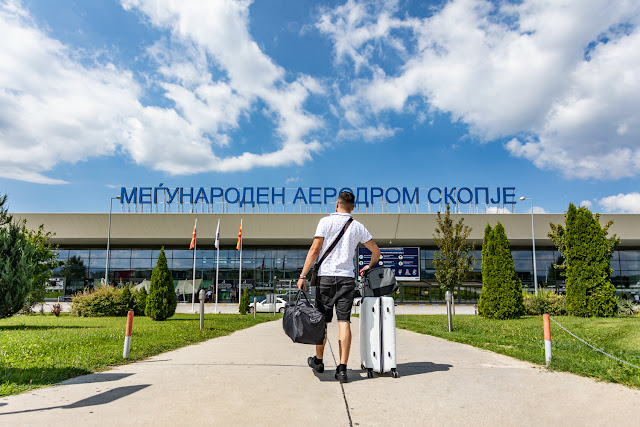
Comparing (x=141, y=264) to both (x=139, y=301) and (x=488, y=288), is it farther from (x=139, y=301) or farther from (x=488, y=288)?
(x=488, y=288)

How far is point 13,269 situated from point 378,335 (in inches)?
388

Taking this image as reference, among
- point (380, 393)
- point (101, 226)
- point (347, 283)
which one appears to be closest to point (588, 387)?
point (380, 393)

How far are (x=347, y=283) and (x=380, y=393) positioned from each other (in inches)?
43.6

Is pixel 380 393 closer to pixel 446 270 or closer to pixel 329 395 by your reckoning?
pixel 329 395

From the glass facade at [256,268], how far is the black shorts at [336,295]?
40.8m

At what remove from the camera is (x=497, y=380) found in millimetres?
4590

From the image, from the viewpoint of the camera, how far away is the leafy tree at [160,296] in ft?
57.9

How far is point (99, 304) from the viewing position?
21.5 metres

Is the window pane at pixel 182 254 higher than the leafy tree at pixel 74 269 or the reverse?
higher

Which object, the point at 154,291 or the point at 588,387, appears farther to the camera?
the point at 154,291

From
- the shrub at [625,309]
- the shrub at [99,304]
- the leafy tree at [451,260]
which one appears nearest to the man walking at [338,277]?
the shrub at [625,309]

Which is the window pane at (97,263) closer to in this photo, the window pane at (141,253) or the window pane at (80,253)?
the window pane at (80,253)

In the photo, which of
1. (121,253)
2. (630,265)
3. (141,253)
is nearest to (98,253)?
(121,253)

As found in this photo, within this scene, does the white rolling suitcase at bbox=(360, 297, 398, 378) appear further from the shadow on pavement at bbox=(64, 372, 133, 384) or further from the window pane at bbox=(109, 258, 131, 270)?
the window pane at bbox=(109, 258, 131, 270)
